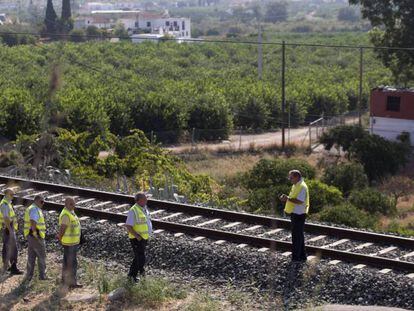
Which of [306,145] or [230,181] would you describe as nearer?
[230,181]

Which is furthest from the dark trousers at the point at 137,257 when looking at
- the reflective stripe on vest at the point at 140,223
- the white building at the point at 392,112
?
the white building at the point at 392,112

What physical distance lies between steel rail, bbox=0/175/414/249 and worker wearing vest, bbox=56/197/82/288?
2.52ft

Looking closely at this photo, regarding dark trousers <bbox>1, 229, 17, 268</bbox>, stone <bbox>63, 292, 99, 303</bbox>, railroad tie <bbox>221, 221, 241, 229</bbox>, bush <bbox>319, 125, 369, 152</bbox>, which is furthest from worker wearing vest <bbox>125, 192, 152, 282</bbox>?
bush <bbox>319, 125, 369, 152</bbox>

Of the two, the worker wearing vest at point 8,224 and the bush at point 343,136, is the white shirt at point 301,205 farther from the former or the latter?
the bush at point 343,136

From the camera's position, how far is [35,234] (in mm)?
13312

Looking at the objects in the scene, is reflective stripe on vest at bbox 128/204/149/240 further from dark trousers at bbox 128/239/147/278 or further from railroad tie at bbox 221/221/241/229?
railroad tie at bbox 221/221/241/229

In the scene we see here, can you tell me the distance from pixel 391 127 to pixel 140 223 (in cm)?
3283

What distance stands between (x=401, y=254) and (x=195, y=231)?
12.0 ft

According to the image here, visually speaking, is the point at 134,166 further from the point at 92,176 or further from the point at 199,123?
the point at 199,123

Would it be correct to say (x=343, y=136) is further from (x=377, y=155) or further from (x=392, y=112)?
(x=377, y=155)

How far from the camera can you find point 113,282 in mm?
12891

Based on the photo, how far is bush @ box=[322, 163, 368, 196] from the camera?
29547 mm

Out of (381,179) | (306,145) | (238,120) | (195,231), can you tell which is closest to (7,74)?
(238,120)

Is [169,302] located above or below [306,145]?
above
